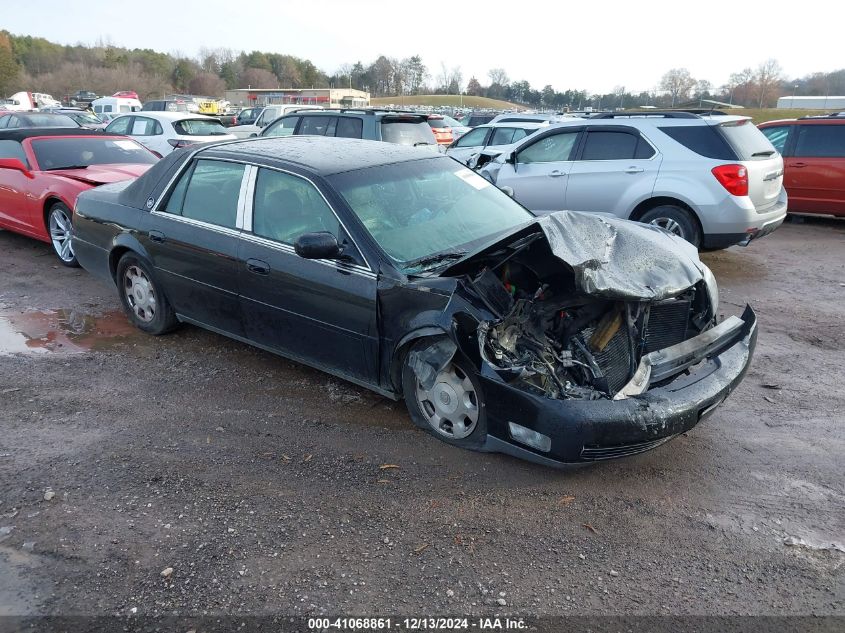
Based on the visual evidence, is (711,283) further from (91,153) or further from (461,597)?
(91,153)

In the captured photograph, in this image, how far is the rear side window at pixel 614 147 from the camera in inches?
304

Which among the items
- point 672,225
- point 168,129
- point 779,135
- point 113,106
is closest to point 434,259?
point 672,225

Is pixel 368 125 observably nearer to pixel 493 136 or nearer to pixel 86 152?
pixel 86 152

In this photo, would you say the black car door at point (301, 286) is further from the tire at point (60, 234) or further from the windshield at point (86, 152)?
the windshield at point (86, 152)

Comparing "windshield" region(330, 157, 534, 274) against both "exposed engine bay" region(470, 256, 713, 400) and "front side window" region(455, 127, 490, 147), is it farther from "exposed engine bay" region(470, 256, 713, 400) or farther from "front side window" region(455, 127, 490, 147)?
"front side window" region(455, 127, 490, 147)

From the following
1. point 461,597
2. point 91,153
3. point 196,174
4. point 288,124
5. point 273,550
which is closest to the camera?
point 461,597

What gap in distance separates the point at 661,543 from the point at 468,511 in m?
0.94

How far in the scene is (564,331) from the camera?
363 centimetres

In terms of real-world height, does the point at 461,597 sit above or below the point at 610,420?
below

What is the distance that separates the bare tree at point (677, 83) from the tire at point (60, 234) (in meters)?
64.5

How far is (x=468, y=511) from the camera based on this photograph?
10.6 ft

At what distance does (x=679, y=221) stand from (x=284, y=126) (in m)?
7.34

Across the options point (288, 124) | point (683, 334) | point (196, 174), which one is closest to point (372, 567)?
point (683, 334)

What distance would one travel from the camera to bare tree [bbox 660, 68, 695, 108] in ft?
206
